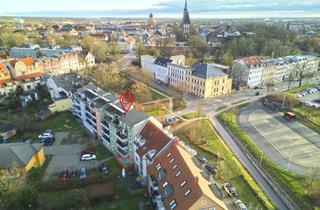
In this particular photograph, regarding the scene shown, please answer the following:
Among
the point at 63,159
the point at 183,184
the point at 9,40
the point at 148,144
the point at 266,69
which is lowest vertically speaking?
the point at 63,159

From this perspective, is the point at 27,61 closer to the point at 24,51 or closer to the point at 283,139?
the point at 24,51

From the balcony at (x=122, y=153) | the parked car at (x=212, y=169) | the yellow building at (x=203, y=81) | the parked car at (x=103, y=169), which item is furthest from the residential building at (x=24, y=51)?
the parked car at (x=212, y=169)

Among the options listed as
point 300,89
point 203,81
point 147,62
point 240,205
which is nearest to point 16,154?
point 240,205

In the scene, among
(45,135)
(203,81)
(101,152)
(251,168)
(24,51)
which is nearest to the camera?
(251,168)

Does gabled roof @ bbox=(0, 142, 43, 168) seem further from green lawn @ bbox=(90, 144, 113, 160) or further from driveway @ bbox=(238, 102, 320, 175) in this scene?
driveway @ bbox=(238, 102, 320, 175)

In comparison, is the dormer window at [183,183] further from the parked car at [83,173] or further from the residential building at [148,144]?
the parked car at [83,173]

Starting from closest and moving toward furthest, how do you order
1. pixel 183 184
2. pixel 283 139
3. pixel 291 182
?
pixel 183 184, pixel 291 182, pixel 283 139

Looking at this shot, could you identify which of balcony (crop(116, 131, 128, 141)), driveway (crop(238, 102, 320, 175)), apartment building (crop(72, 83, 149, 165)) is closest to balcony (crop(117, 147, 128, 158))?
apartment building (crop(72, 83, 149, 165))
